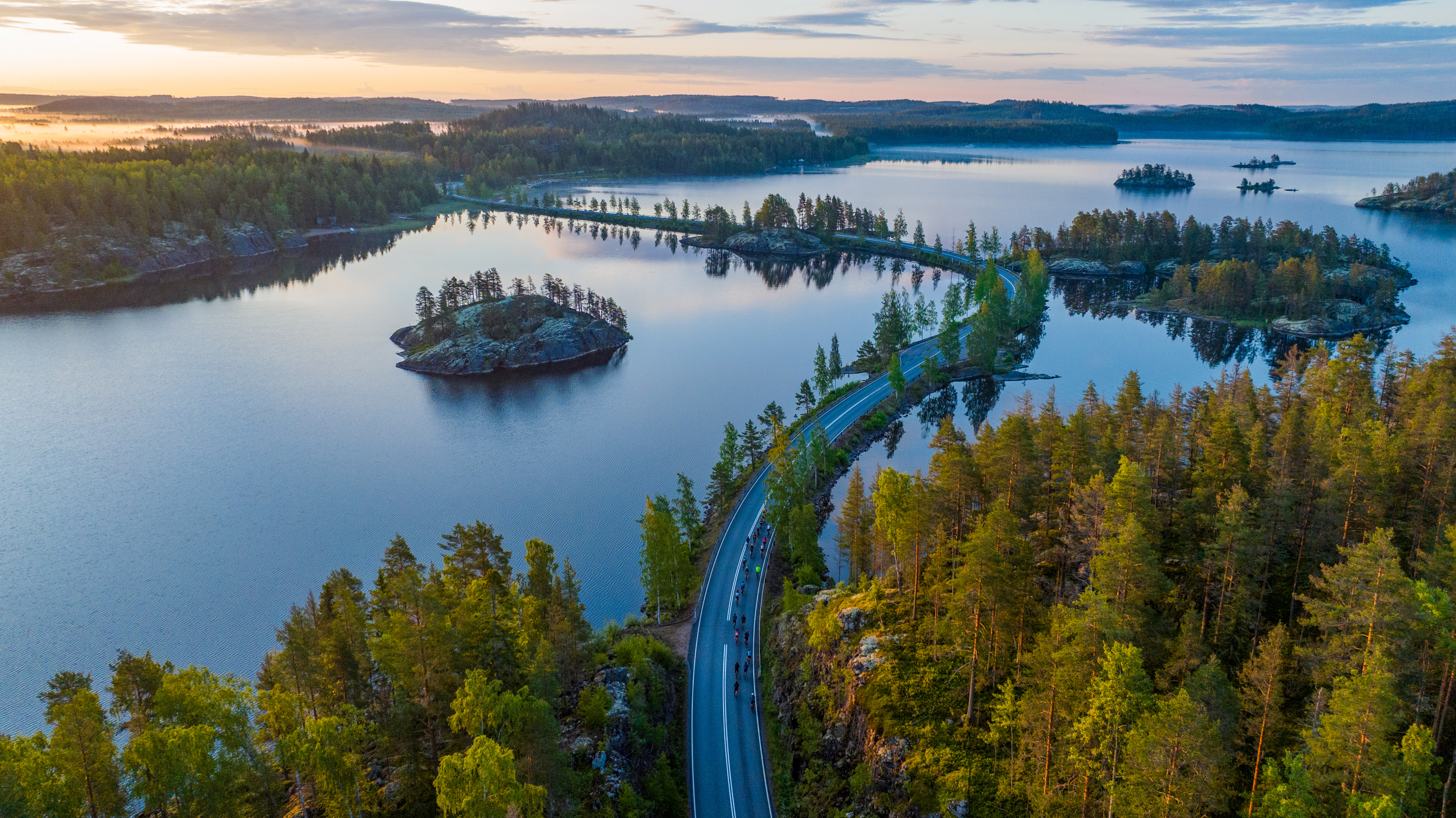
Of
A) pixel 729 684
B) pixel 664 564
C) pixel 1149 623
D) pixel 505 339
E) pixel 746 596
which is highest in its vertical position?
pixel 1149 623

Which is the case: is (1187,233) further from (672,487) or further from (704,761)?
(704,761)

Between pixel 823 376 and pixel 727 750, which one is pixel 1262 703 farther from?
pixel 823 376

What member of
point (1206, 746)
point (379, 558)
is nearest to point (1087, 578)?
point (1206, 746)

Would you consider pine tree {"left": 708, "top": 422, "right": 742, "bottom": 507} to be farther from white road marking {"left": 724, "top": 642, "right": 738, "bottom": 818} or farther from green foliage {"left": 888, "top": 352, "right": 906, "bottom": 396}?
green foliage {"left": 888, "top": 352, "right": 906, "bottom": 396}

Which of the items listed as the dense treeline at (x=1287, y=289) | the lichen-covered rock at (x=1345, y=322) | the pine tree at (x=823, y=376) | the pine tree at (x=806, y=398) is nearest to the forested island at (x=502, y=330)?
the pine tree at (x=806, y=398)

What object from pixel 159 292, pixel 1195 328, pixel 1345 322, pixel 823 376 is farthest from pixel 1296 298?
pixel 159 292

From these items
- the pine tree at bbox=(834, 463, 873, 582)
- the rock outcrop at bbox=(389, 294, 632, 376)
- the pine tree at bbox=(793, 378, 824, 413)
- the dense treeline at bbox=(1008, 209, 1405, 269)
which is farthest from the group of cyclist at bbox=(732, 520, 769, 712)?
the dense treeline at bbox=(1008, 209, 1405, 269)
